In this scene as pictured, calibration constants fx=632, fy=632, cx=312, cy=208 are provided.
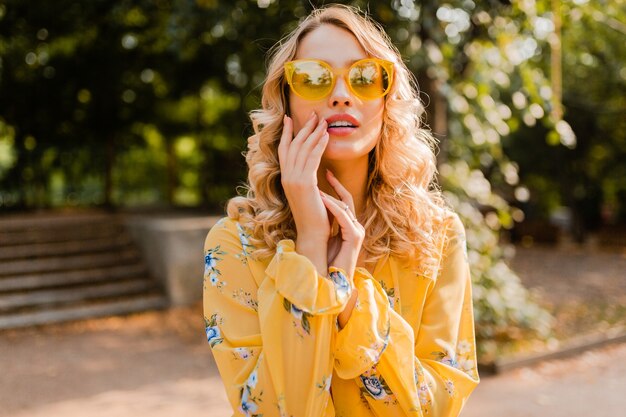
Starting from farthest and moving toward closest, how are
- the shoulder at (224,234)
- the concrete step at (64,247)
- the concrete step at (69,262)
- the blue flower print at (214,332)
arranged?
the concrete step at (64,247) < the concrete step at (69,262) < the shoulder at (224,234) < the blue flower print at (214,332)

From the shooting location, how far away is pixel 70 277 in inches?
370

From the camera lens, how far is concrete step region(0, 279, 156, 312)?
8534 mm

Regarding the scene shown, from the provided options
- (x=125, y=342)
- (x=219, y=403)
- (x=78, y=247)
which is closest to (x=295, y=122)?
(x=219, y=403)

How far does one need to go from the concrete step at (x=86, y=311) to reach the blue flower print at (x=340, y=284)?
7.44 metres

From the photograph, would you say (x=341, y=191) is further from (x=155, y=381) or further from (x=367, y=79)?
(x=155, y=381)

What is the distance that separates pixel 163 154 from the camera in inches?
586

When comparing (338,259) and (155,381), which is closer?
(338,259)

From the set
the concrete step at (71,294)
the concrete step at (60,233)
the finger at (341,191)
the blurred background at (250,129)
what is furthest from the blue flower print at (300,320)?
the concrete step at (60,233)

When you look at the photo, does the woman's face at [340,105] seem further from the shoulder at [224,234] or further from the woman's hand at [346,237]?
the shoulder at [224,234]

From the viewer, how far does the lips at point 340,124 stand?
1.64 m

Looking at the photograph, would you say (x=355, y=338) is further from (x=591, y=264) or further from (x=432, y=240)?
(x=591, y=264)

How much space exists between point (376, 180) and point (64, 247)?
9.35m

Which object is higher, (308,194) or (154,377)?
(308,194)

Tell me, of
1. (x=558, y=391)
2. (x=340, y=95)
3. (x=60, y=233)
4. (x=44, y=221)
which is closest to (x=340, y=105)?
(x=340, y=95)
